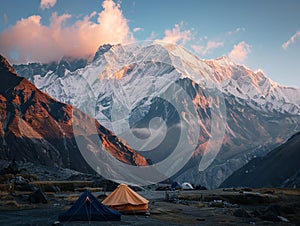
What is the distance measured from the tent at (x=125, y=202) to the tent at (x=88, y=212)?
474 cm

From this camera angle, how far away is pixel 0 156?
138 meters

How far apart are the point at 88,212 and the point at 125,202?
5.93 metres

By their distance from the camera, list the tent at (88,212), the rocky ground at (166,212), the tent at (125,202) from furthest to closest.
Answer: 1. the tent at (125,202)
2. the rocky ground at (166,212)
3. the tent at (88,212)

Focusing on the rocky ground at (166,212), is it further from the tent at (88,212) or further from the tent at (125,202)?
the tent at (125,202)

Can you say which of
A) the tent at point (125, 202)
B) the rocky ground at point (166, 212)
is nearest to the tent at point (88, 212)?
the rocky ground at point (166, 212)

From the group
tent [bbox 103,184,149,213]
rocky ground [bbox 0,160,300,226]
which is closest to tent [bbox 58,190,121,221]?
rocky ground [bbox 0,160,300,226]

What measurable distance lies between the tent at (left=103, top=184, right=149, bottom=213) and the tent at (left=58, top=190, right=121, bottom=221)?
15.6 feet

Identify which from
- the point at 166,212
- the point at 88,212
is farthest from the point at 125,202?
the point at 88,212

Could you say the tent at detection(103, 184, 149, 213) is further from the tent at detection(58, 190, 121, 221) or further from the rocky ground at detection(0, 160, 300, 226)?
the tent at detection(58, 190, 121, 221)

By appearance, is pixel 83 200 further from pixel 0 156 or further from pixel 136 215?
pixel 0 156

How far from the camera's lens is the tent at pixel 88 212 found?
24.6 metres

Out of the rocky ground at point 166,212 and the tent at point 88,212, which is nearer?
the tent at point 88,212

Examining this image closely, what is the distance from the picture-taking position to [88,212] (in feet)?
81.5

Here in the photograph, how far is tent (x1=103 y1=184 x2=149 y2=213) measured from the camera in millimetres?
30312
